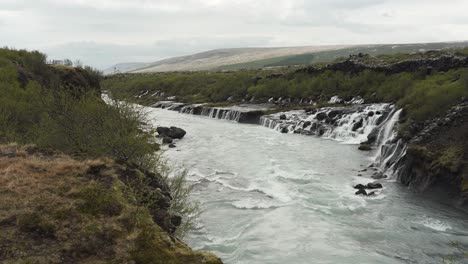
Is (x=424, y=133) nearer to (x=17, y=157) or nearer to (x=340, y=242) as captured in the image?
(x=340, y=242)

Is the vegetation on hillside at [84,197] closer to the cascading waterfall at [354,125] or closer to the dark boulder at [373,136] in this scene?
the cascading waterfall at [354,125]

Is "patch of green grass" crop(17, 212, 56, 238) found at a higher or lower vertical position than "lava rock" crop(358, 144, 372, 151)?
higher

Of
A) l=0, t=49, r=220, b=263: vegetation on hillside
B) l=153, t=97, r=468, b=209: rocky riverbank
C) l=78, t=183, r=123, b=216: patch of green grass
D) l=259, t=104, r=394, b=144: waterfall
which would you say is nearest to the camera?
l=0, t=49, r=220, b=263: vegetation on hillside

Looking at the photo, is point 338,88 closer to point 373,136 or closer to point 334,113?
point 334,113

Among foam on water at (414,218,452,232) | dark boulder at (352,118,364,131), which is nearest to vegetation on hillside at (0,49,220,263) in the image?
foam on water at (414,218,452,232)

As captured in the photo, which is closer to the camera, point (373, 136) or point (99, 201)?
point (99, 201)

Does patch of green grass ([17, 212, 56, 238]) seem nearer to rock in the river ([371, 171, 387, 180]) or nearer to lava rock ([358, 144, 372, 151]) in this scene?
rock in the river ([371, 171, 387, 180])

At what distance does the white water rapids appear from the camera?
19391 millimetres

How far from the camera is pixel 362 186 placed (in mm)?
29344

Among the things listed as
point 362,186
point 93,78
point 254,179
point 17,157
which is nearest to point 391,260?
point 362,186

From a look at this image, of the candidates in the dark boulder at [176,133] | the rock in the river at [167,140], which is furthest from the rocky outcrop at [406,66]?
the rock in the river at [167,140]

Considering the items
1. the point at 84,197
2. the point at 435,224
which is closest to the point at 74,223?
the point at 84,197

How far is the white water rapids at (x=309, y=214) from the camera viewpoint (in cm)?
1939

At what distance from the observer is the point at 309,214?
24.5 m
